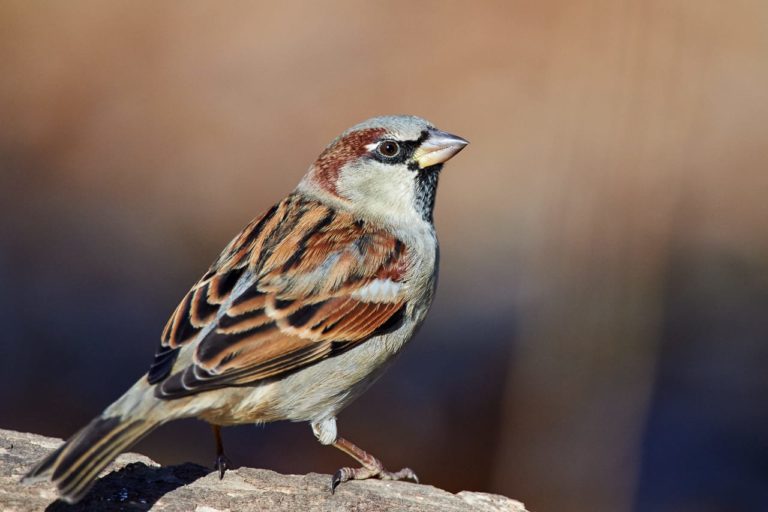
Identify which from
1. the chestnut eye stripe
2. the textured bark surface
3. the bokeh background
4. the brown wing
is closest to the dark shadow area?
the textured bark surface

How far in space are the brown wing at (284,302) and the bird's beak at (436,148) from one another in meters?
0.38

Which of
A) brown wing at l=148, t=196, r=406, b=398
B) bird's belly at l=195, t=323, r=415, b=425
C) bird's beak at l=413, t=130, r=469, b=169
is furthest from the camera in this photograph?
bird's beak at l=413, t=130, r=469, b=169

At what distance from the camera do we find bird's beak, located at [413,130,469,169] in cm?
507

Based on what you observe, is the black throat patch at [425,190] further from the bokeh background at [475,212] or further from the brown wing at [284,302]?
the bokeh background at [475,212]

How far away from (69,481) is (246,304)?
98 centimetres

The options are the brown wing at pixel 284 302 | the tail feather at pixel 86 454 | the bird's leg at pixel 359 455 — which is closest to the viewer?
the tail feather at pixel 86 454

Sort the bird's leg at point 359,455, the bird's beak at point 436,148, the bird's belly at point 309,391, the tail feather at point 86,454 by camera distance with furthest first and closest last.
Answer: the bird's beak at point 436,148 → the bird's leg at point 359,455 → the bird's belly at point 309,391 → the tail feather at point 86,454

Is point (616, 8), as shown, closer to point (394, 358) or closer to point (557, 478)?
point (557, 478)

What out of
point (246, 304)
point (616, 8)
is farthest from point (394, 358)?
point (616, 8)

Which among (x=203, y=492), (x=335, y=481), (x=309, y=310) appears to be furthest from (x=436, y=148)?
(x=203, y=492)

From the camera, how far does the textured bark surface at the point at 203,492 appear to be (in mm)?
4090

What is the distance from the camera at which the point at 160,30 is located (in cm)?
1000

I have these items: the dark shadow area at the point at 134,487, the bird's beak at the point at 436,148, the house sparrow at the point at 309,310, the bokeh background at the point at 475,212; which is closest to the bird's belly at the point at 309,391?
the house sparrow at the point at 309,310

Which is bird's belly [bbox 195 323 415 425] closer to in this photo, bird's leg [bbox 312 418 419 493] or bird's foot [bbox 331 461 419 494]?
bird's leg [bbox 312 418 419 493]
